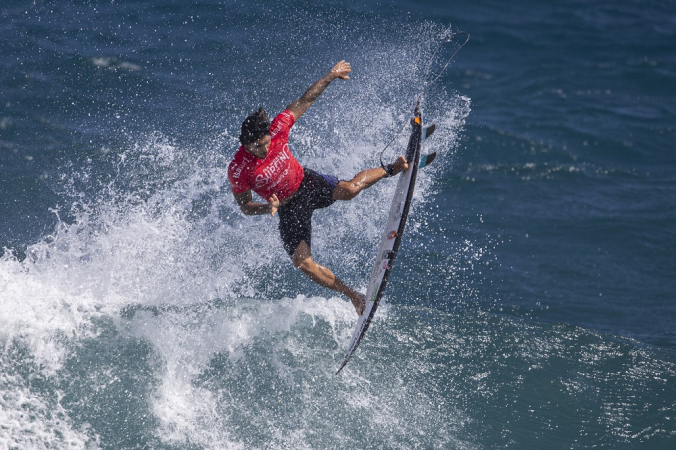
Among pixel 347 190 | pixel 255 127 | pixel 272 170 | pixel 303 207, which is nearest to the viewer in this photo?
pixel 255 127

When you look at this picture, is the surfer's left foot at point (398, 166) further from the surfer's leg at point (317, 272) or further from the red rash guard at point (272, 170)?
the surfer's leg at point (317, 272)

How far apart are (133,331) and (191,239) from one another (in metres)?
1.55

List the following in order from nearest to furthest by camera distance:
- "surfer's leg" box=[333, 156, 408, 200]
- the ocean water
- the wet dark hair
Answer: the wet dark hair, "surfer's leg" box=[333, 156, 408, 200], the ocean water

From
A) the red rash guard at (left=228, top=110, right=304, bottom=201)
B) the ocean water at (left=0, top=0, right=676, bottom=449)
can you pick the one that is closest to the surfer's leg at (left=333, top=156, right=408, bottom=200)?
the red rash guard at (left=228, top=110, right=304, bottom=201)

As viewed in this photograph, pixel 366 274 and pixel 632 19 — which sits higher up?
pixel 632 19

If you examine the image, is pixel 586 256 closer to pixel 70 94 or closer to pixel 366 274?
pixel 366 274

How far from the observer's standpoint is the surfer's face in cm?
602

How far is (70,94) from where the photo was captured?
438 inches

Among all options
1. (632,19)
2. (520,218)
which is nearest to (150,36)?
(520,218)

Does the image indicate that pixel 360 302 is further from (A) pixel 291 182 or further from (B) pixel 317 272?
(A) pixel 291 182

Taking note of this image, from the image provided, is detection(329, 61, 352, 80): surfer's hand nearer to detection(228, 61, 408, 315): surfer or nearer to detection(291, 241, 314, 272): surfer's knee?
detection(228, 61, 408, 315): surfer

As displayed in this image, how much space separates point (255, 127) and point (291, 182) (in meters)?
0.89

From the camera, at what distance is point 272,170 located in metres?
6.41

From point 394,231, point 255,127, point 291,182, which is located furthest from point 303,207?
point 255,127
